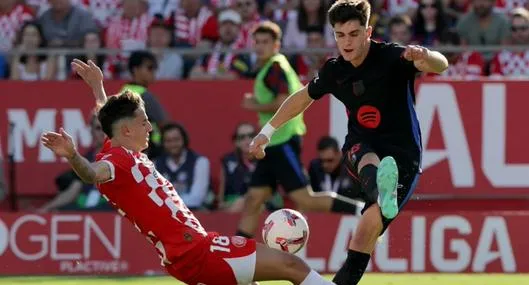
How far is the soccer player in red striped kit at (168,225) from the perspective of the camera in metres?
8.78

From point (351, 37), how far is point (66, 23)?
27.8ft

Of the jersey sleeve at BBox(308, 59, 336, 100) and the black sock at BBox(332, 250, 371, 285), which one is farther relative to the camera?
the jersey sleeve at BBox(308, 59, 336, 100)

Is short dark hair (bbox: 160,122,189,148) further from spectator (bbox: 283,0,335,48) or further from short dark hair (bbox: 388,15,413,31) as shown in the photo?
short dark hair (bbox: 388,15,413,31)

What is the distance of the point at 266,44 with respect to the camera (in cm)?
1444

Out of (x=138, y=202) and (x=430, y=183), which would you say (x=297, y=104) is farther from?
(x=430, y=183)

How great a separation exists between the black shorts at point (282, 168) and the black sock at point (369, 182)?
4.48 m

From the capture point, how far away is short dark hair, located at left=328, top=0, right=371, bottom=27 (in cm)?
977

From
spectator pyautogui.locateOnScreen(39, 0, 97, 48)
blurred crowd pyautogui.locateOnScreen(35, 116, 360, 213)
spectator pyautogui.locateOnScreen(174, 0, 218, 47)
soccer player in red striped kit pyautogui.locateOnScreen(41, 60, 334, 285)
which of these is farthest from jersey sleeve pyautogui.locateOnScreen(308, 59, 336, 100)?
spectator pyautogui.locateOnScreen(39, 0, 97, 48)

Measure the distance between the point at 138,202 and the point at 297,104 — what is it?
1973 millimetres

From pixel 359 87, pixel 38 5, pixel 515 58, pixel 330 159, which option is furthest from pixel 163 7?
pixel 359 87

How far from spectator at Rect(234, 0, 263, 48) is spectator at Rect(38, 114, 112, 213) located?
2251 millimetres

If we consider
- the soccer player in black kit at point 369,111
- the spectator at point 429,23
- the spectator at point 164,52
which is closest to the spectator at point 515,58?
the spectator at point 429,23

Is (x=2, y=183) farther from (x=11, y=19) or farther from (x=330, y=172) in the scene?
(x=330, y=172)

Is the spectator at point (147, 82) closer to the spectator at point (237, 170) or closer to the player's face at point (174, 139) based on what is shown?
the player's face at point (174, 139)
